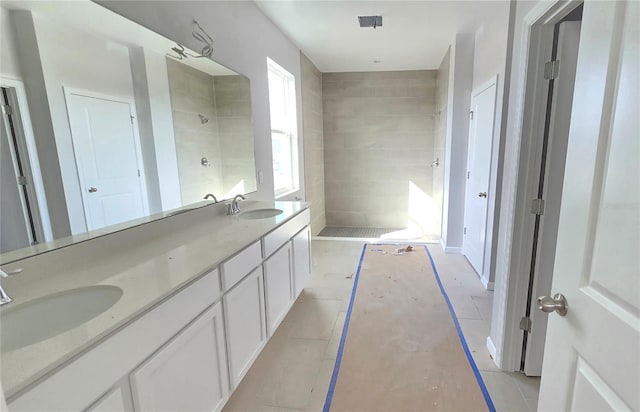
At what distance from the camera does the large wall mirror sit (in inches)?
46.1

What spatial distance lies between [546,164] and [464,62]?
256cm

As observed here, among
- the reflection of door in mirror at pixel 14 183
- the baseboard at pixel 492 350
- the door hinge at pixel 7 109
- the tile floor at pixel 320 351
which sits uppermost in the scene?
the door hinge at pixel 7 109

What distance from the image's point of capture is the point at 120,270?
1.31 m

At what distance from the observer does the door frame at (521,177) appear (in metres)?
1.57

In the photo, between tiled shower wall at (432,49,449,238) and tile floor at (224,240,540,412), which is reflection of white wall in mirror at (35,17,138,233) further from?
tiled shower wall at (432,49,449,238)

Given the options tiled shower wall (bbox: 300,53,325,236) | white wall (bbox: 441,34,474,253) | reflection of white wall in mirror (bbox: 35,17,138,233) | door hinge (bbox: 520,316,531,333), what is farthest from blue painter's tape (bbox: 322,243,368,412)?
tiled shower wall (bbox: 300,53,325,236)

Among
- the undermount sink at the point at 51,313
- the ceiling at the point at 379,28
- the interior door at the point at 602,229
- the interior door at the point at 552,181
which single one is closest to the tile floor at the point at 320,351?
the interior door at the point at 552,181

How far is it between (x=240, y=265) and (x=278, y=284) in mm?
641

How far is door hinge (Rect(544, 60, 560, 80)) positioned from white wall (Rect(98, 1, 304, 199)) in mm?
2102

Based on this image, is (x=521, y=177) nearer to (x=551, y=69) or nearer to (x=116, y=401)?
(x=551, y=69)

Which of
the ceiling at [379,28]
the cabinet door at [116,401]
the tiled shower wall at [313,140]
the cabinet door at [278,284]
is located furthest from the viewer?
the tiled shower wall at [313,140]

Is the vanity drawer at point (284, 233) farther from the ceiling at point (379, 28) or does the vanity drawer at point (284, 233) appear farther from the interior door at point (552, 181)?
the ceiling at point (379, 28)

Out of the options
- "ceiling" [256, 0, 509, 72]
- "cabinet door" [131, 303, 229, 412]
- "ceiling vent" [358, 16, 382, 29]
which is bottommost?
"cabinet door" [131, 303, 229, 412]

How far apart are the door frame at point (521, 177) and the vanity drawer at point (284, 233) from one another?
143 cm
